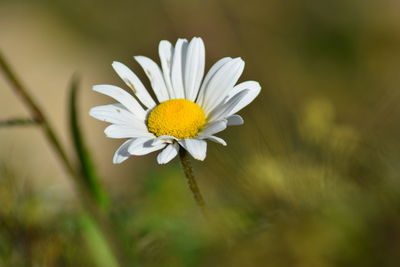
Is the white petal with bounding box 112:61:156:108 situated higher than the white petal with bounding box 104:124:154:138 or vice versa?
the white petal with bounding box 112:61:156:108

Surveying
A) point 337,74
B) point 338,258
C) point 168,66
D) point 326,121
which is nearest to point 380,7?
point 337,74

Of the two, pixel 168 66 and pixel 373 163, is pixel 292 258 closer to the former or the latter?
pixel 373 163

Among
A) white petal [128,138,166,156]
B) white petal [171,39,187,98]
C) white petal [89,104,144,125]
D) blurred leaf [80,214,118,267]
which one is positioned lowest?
blurred leaf [80,214,118,267]

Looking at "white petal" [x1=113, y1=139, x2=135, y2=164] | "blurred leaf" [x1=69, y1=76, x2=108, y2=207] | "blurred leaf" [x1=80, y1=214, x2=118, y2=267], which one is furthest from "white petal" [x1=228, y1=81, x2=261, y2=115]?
"blurred leaf" [x1=80, y1=214, x2=118, y2=267]

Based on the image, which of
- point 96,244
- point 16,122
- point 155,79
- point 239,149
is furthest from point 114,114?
point 239,149

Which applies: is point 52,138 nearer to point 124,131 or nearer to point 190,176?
point 124,131

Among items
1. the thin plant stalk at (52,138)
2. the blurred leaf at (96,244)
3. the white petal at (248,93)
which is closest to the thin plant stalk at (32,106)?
the thin plant stalk at (52,138)

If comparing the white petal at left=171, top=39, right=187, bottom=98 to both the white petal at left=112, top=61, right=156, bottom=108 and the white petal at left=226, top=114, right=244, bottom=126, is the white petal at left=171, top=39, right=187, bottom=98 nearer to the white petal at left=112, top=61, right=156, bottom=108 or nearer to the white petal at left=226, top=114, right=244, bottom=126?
the white petal at left=112, top=61, right=156, bottom=108
